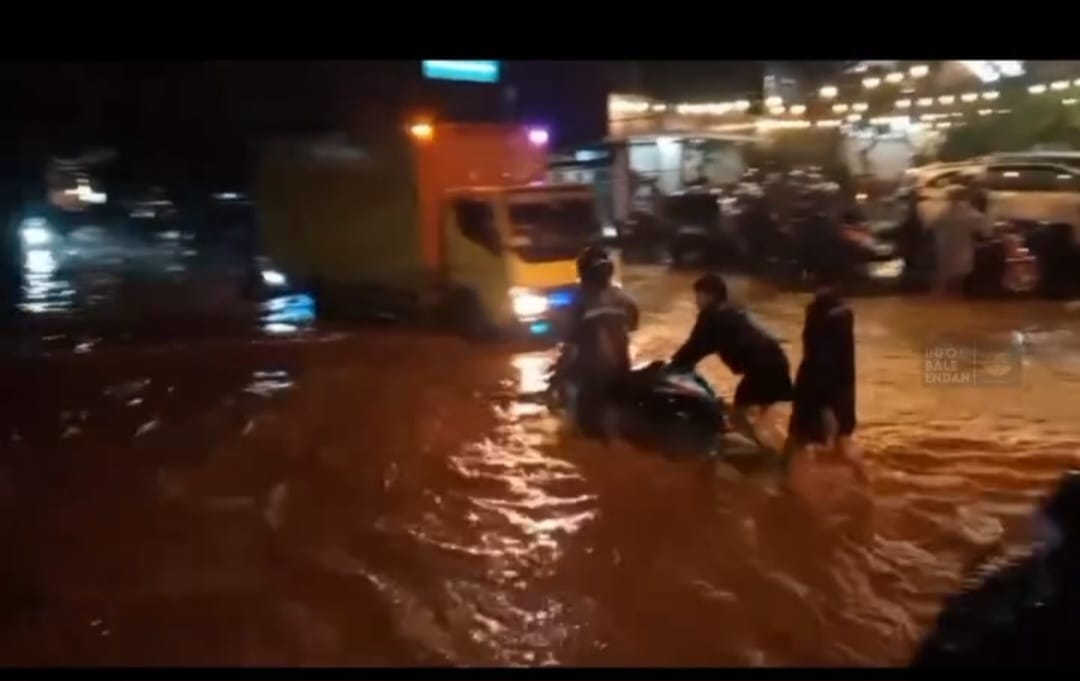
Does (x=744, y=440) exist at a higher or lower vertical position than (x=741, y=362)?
lower

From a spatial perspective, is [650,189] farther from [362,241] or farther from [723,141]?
[362,241]

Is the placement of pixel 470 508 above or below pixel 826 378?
below

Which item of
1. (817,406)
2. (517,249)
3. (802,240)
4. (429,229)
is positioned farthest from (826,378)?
(429,229)

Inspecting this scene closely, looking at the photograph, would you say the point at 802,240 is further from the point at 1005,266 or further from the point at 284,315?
the point at 284,315

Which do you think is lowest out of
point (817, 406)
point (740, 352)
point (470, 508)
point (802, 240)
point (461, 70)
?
point (470, 508)

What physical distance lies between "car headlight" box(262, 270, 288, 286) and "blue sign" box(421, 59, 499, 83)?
56 cm

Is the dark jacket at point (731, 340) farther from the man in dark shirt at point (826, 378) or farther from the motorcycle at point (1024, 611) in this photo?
the motorcycle at point (1024, 611)

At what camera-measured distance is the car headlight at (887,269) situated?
9.38 ft

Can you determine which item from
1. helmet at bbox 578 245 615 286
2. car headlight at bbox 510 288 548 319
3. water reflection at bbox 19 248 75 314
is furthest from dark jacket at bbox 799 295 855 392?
water reflection at bbox 19 248 75 314

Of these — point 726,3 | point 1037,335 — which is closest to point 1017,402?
point 1037,335

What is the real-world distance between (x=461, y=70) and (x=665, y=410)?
34.6 inches

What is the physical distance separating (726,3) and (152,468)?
1.67 meters

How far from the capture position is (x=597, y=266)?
9.23 ft

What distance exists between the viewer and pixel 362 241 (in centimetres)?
299
